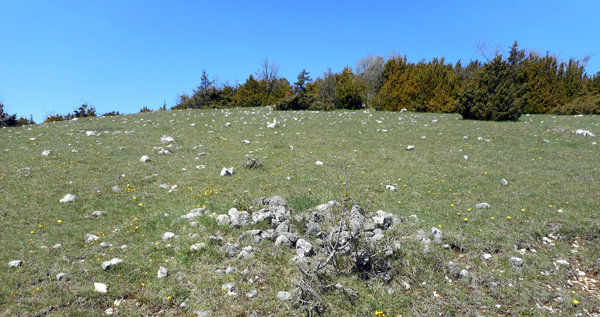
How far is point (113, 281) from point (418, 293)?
4.73 m

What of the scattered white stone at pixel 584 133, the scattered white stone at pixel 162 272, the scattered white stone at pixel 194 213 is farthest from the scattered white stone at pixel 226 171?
the scattered white stone at pixel 584 133

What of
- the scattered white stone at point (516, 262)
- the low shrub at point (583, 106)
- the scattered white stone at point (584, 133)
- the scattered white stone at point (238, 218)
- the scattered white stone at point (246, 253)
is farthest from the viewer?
the low shrub at point (583, 106)

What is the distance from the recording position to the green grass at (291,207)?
14.4ft

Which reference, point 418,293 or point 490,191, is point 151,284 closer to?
point 418,293

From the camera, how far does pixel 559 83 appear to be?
27.9 m

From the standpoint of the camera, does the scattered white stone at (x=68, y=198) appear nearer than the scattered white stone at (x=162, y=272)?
No

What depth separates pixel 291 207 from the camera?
700 cm

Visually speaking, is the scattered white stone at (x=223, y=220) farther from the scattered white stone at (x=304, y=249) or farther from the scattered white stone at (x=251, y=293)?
the scattered white stone at (x=251, y=293)

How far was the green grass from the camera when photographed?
173 inches

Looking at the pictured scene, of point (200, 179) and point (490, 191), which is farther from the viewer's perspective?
point (200, 179)

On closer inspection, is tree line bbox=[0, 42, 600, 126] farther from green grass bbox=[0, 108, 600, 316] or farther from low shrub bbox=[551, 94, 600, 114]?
green grass bbox=[0, 108, 600, 316]

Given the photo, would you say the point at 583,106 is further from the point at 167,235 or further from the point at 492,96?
the point at 167,235

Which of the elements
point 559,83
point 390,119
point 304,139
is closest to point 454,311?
point 304,139

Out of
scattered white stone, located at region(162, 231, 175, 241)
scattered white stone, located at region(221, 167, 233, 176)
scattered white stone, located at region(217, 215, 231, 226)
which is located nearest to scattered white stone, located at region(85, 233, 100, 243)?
scattered white stone, located at region(162, 231, 175, 241)
